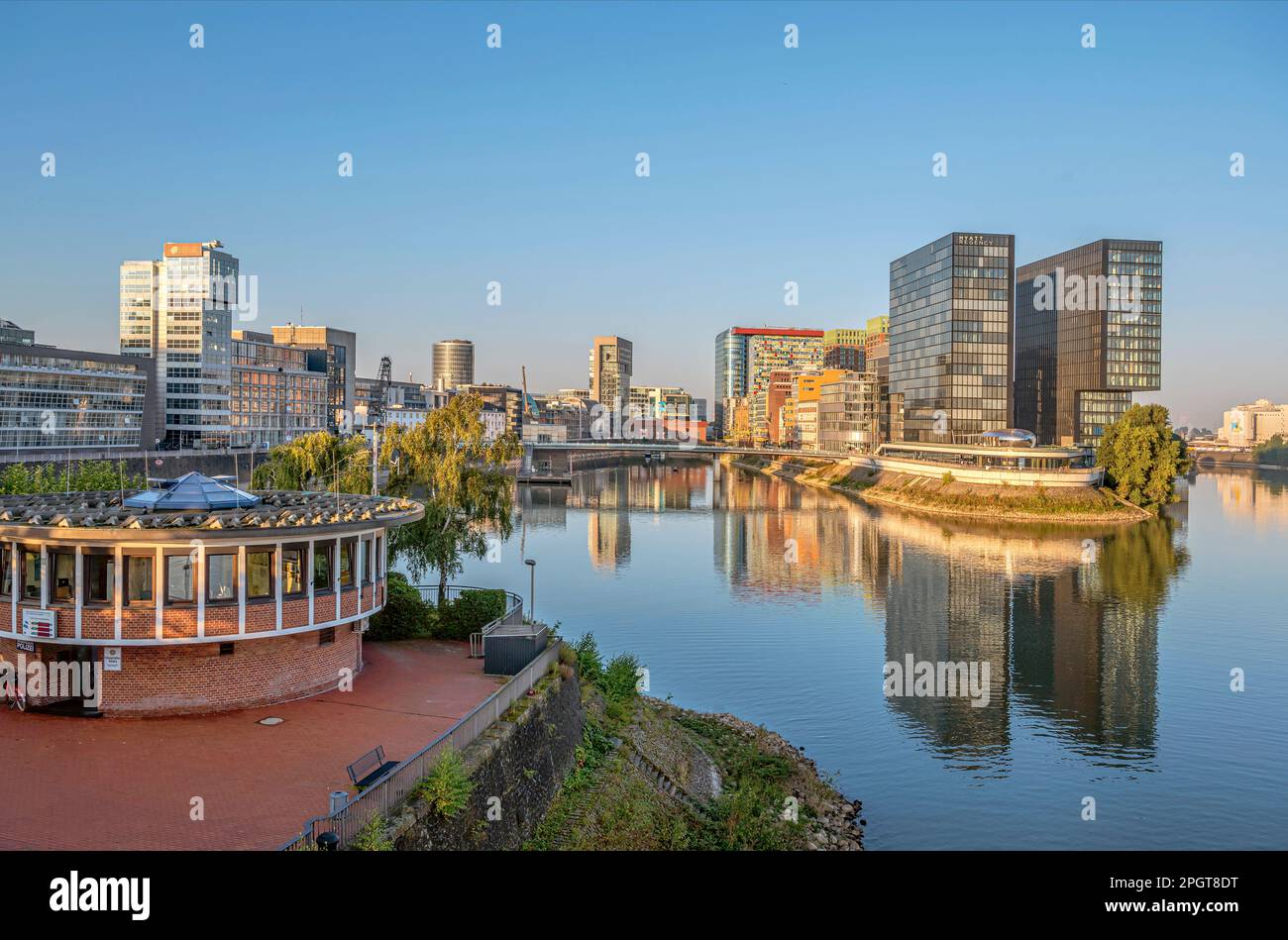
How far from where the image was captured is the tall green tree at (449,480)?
3281 centimetres

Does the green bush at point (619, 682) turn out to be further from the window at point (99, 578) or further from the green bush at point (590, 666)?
the window at point (99, 578)

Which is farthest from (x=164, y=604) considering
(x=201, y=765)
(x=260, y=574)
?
(x=201, y=765)

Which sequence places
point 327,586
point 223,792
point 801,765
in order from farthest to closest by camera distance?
1. point 801,765
2. point 327,586
3. point 223,792

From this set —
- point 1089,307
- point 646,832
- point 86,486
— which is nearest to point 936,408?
point 1089,307

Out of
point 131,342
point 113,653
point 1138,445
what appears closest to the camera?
point 113,653

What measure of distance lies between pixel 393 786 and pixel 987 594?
4281 centimetres

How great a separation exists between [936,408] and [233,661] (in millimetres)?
131403

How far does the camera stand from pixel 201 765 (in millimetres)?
15430

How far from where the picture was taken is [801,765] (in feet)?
82.3

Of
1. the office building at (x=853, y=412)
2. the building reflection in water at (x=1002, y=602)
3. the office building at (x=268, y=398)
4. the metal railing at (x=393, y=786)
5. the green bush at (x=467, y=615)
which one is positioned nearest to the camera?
the metal railing at (x=393, y=786)

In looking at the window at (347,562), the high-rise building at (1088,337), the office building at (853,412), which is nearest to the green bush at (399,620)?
the window at (347,562)

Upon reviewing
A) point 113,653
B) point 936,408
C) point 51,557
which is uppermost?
point 936,408

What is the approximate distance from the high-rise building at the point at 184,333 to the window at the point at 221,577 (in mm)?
122835

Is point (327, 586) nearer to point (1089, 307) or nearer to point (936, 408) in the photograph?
point (936, 408)
